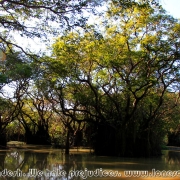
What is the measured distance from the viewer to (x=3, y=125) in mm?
19469

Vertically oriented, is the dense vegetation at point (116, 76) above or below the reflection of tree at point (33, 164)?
above

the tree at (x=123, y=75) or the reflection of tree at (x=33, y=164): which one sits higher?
Answer: the tree at (x=123, y=75)

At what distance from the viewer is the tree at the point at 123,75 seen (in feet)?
37.5

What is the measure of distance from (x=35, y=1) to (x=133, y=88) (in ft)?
25.2

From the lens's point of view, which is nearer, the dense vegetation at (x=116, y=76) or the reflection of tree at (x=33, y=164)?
the reflection of tree at (x=33, y=164)

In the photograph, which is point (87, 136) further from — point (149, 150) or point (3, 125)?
point (3, 125)

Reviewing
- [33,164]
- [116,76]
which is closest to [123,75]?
[116,76]

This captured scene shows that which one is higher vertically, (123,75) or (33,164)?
(123,75)

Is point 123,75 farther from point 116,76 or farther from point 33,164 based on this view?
point 33,164

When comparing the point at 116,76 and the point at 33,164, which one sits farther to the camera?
the point at 116,76

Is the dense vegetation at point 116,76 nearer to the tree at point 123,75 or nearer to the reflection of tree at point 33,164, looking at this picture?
the tree at point 123,75

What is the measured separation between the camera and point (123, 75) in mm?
12688

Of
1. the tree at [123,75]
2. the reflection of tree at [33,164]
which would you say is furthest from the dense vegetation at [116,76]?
the reflection of tree at [33,164]

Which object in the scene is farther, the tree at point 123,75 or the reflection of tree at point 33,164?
the tree at point 123,75
